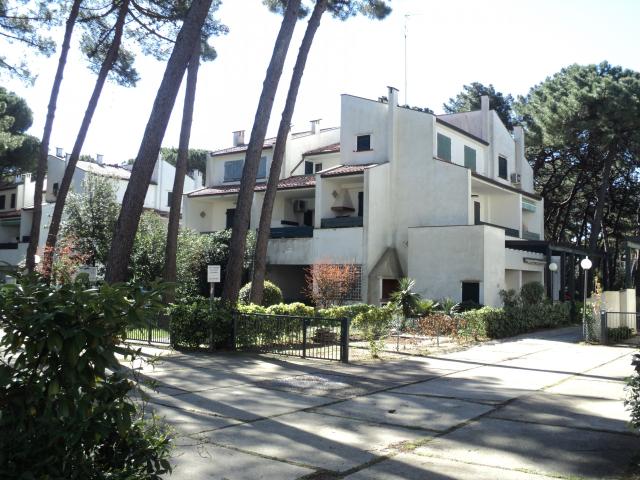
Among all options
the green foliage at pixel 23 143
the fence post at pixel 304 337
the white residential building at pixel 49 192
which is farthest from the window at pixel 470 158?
the green foliage at pixel 23 143

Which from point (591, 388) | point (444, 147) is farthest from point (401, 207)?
point (591, 388)

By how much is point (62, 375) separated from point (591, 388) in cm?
932

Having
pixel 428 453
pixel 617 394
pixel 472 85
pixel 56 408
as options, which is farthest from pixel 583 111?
pixel 56 408

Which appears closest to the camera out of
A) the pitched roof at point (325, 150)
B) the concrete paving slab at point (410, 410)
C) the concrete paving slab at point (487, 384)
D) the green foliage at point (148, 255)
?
the concrete paving slab at point (410, 410)

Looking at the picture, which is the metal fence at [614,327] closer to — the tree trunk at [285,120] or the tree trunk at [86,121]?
the tree trunk at [285,120]

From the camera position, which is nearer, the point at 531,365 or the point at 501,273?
the point at 531,365

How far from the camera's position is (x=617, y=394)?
952cm

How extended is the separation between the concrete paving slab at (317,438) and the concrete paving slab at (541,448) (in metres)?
0.56

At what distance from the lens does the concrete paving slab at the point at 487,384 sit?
957 centimetres

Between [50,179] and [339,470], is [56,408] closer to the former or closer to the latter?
[339,470]

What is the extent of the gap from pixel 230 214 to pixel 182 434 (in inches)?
1193

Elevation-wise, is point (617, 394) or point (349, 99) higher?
point (349, 99)

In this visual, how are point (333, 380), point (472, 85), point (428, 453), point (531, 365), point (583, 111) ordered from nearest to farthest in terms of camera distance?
point (428, 453)
point (333, 380)
point (531, 365)
point (583, 111)
point (472, 85)

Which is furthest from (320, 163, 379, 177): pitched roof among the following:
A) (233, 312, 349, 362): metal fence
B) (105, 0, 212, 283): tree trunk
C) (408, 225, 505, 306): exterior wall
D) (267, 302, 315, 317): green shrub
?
(105, 0, 212, 283): tree trunk
